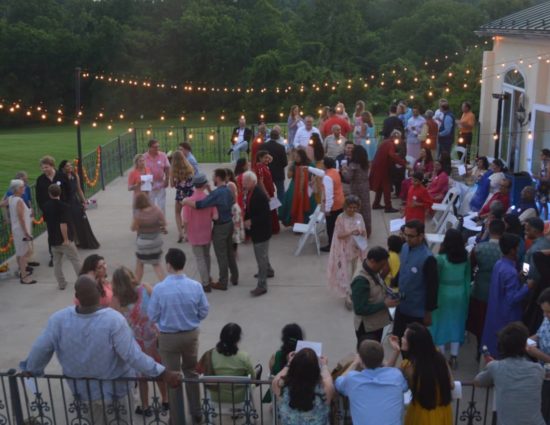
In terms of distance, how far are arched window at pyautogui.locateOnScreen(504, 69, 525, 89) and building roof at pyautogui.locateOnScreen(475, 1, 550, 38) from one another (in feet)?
3.01

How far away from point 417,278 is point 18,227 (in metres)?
5.94

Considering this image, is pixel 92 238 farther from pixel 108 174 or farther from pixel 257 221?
pixel 108 174

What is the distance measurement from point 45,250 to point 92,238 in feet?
2.60

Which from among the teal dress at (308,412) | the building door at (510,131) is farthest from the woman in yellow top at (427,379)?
the building door at (510,131)

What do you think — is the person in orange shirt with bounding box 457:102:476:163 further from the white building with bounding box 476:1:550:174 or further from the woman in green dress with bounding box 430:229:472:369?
the woman in green dress with bounding box 430:229:472:369

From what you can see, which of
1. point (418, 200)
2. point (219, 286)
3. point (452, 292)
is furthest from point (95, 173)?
point (452, 292)

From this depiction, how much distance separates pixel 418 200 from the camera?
9.80 m

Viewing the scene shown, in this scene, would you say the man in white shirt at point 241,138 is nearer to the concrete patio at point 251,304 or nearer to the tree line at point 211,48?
the concrete patio at point 251,304

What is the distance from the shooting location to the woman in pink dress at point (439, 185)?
Answer: 38.1 feet

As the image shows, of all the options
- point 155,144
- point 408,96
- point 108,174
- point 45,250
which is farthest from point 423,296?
point 408,96

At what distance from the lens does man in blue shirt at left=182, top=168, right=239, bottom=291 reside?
8781mm

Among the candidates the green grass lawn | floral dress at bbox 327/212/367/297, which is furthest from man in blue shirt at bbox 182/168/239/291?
the green grass lawn

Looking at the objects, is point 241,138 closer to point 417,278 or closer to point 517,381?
point 417,278

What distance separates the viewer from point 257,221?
8.78 metres
